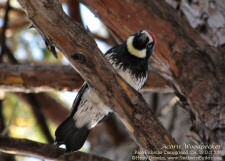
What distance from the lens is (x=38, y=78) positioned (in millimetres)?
3061

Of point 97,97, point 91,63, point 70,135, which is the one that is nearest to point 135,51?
point 97,97

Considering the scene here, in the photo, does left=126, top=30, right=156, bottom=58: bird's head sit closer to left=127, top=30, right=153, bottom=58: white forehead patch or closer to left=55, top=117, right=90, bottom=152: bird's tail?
left=127, top=30, right=153, bottom=58: white forehead patch

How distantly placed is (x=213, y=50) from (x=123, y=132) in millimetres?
1418

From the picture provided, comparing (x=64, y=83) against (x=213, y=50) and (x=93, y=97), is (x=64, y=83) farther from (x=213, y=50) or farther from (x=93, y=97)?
(x=213, y=50)

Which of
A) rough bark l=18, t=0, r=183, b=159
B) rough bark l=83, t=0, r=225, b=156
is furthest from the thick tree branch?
rough bark l=83, t=0, r=225, b=156

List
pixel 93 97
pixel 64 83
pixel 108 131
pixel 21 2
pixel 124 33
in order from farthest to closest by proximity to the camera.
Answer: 1. pixel 108 131
2. pixel 64 83
3. pixel 124 33
4. pixel 93 97
5. pixel 21 2

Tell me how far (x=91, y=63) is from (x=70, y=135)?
71 centimetres

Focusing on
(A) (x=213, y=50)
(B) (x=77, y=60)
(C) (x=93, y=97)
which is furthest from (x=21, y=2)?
(A) (x=213, y=50)

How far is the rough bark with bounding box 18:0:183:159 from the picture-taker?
1865 millimetres

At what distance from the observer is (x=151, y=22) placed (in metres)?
2.73

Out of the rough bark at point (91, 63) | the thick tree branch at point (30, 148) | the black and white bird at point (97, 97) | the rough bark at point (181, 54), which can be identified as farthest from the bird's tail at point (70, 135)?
the rough bark at point (181, 54)

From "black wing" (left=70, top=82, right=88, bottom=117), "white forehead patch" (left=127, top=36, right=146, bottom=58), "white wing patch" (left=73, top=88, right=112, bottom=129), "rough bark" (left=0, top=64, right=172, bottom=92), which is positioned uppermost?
"rough bark" (left=0, top=64, right=172, bottom=92)

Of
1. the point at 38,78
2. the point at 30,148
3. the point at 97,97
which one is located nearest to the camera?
the point at 30,148

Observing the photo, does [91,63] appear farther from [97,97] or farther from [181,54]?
[181,54]
